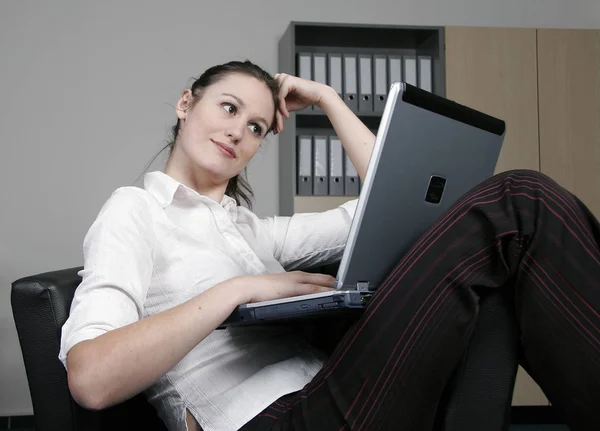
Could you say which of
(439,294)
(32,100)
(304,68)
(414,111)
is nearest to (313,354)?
(439,294)

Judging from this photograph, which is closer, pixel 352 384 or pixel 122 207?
pixel 352 384

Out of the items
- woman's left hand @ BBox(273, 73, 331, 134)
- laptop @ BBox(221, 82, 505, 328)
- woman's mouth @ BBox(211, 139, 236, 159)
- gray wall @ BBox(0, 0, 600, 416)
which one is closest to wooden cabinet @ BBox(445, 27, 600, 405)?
gray wall @ BBox(0, 0, 600, 416)

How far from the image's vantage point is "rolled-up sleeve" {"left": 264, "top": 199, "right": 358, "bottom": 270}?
1669mm

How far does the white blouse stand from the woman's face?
10 cm

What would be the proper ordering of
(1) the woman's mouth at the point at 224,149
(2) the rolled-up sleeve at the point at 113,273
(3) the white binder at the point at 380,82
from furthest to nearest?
(3) the white binder at the point at 380,82 → (1) the woman's mouth at the point at 224,149 → (2) the rolled-up sleeve at the point at 113,273

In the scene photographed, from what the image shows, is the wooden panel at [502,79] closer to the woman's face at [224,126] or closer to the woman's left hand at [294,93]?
the woman's left hand at [294,93]

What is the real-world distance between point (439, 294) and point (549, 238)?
0.53ft

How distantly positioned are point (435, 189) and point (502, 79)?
2.09m

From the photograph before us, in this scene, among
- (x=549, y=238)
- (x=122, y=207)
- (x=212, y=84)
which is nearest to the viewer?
(x=549, y=238)

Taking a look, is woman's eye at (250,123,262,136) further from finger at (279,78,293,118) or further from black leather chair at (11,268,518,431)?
black leather chair at (11,268,518,431)

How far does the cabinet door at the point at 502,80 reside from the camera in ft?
9.81

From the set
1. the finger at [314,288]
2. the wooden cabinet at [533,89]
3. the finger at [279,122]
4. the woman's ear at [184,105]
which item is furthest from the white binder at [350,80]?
the finger at [314,288]

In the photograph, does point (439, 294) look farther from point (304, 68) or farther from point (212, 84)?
point (304, 68)

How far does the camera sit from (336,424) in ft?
3.23
